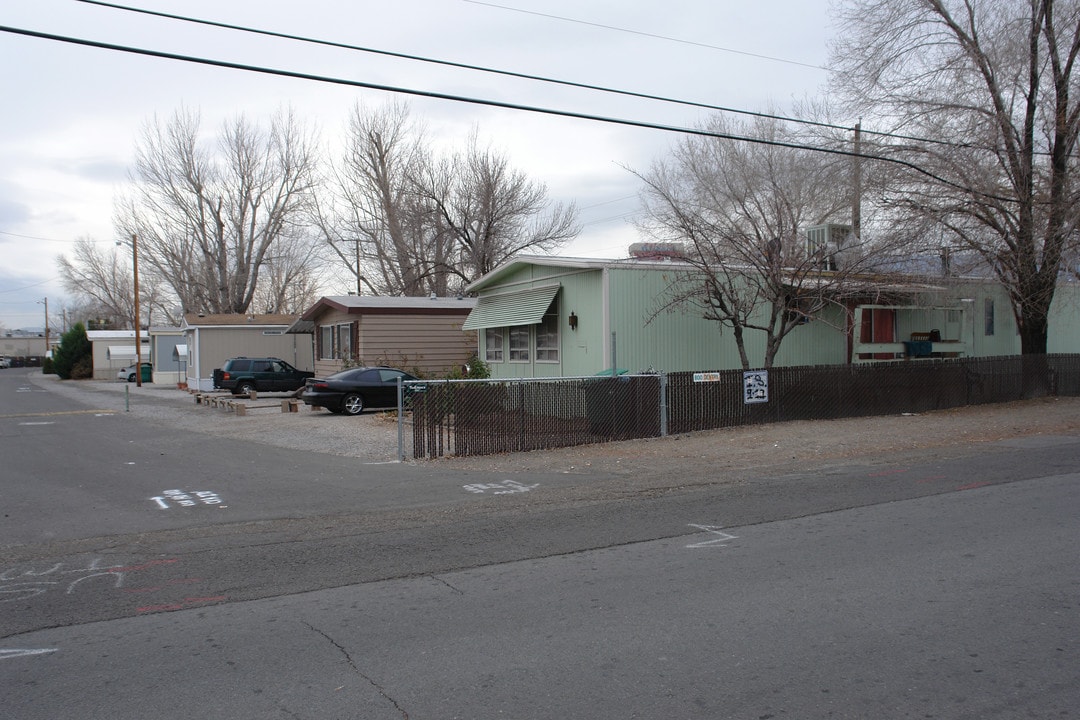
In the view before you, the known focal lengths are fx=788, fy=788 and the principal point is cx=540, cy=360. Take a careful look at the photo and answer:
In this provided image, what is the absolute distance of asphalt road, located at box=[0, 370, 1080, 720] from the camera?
4.29m

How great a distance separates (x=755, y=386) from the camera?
1658 centimetres

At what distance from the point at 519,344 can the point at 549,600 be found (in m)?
16.4

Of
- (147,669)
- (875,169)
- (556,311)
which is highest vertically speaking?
(875,169)

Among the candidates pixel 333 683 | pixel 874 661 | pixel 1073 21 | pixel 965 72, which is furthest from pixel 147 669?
pixel 1073 21

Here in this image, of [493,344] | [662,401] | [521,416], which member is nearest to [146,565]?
[521,416]

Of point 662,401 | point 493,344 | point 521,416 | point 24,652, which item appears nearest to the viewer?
A: point 24,652

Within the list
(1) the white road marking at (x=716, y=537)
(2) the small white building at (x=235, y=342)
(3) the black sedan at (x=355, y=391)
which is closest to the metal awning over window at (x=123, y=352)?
(2) the small white building at (x=235, y=342)

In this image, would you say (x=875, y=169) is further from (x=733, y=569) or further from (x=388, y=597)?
(x=388, y=597)

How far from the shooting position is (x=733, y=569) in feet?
21.7

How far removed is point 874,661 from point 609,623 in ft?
5.47

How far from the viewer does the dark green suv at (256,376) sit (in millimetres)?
30031

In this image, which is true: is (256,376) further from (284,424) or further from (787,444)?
(787,444)

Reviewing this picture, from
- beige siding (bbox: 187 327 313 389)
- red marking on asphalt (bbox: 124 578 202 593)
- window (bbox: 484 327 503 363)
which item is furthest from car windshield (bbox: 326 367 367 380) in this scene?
red marking on asphalt (bbox: 124 578 202 593)

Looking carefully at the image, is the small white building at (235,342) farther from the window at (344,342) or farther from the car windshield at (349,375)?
the car windshield at (349,375)
